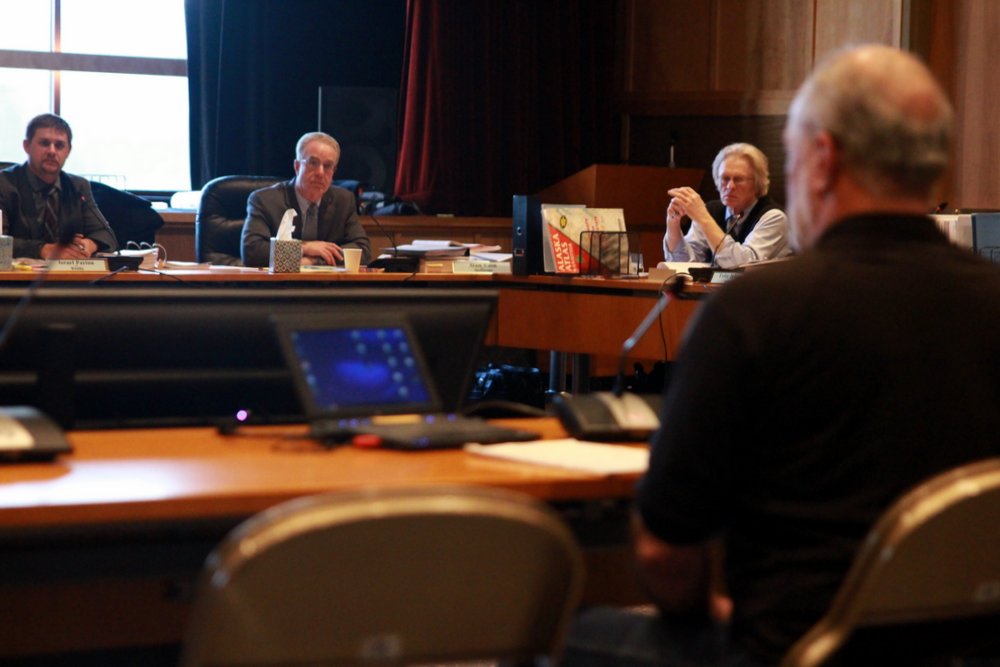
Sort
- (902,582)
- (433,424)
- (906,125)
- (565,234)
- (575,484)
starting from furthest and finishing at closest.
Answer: (565,234) → (433,424) → (575,484) → (906,125) → (902,582)

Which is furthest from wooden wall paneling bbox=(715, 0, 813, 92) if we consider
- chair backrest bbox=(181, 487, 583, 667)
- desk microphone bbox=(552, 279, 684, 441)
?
chair backrest bbox=(181, 487, 583, 667)

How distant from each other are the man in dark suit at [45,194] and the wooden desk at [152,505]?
403cm

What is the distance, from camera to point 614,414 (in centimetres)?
195

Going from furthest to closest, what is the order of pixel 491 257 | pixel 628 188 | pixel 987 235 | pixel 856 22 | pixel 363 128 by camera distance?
pixel 363 128 → pixel 628 188 → pixel 856 22 → pixel 491 257 → pixel 987 235

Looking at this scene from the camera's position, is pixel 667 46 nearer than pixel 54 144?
No

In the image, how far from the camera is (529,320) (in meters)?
5.16

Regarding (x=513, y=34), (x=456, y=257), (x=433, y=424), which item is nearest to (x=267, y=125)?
(x=513, y=34)

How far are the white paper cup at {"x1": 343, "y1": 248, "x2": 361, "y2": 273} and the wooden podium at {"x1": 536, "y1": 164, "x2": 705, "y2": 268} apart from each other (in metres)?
2.38

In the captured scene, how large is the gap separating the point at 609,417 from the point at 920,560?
2.27 ft

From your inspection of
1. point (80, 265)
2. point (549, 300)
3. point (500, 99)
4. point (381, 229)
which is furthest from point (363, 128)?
point (80, 265)

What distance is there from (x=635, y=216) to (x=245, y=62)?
2.34 metres

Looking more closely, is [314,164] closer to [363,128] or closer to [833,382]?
[363,128]

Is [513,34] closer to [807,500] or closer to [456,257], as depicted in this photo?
[456,257]

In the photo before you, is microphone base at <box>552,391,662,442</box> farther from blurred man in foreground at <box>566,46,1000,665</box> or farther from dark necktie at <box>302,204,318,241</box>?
dark necktie at <box>302,204,318,241</box>
